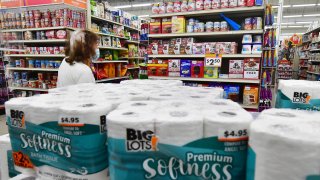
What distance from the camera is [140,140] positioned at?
2.39 ft

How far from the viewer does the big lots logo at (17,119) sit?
3.15 feet

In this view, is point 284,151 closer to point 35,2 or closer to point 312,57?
point 35,2

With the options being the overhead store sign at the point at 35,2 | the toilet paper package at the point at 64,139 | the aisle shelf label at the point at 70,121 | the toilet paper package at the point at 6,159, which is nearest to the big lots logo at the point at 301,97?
the toilet paper package at the point at 64,139

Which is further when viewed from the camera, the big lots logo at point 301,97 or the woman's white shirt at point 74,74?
the woman's white shirt at point 74,74

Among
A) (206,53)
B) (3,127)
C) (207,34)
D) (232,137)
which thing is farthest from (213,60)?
(3,127)

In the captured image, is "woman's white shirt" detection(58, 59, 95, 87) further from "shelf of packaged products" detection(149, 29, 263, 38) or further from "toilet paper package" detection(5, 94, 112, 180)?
"shelf of packaged products" detection(149, 29, 263, 38)

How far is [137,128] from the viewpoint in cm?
72

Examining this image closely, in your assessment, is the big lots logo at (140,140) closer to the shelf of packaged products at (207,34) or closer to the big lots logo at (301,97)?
the big lots logo at (301,97)

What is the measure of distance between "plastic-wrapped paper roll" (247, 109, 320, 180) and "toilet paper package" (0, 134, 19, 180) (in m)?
1.20

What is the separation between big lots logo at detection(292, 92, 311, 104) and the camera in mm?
1113

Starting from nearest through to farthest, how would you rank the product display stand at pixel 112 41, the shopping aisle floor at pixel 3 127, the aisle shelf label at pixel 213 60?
1. the aisle shelf label at pixel 213 60
2. the shopping aisle floor at pixel 3 127
3. the product display stand at pixel 112 41

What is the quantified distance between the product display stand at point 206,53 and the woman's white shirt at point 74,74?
2.00m

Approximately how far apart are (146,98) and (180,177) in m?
0.50

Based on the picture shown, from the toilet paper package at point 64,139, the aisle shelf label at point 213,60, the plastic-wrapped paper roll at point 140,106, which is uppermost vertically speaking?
the aisle shelf label at point 213,60
